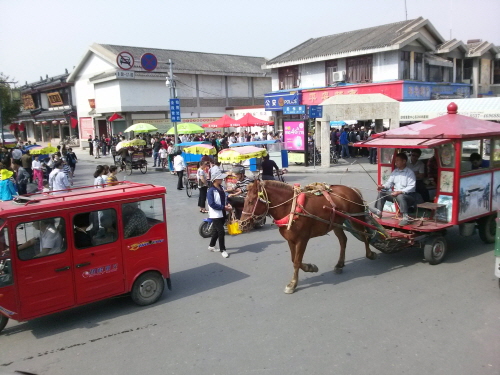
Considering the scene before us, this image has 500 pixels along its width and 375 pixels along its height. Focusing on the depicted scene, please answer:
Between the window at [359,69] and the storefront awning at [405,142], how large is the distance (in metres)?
21.0

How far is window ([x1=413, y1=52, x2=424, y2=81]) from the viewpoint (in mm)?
27281

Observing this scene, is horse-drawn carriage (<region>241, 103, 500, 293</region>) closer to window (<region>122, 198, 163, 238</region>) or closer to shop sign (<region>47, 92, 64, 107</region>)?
window (<region>122, 198, 163, 238</region>)

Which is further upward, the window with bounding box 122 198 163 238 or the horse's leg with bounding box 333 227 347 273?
the window with bounding box 122 198 163 238

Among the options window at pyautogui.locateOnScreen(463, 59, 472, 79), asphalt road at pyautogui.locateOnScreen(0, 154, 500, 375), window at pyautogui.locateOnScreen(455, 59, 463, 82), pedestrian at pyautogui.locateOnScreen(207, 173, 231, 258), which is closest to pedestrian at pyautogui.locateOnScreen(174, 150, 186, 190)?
pedestrian at pyautogui.locateOnScreen(207, 173, 231, 258)

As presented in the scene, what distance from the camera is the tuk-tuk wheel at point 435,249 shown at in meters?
7.29

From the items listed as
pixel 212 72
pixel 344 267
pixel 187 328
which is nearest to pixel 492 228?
pixel 344 267

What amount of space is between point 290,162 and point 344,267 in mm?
A: 16048

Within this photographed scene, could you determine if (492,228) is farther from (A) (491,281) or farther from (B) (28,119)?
(B) (28,119)

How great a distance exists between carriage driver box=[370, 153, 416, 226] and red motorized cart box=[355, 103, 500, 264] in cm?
19

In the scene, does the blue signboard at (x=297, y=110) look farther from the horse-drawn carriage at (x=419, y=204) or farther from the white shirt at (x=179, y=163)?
the horse-drawn carriage at (x=419, y=204)

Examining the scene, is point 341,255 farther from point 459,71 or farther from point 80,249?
point 459,71

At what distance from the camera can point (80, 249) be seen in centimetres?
574

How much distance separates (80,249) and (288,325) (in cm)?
295

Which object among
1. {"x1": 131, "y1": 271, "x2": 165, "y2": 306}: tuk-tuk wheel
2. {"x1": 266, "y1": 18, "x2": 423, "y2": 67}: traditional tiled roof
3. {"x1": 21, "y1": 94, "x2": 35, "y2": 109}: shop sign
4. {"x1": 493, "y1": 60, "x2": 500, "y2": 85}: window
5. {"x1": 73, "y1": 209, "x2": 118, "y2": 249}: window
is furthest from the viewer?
{"x1": 21, "y1": 94, "x2": 35, "y2": 109}: shop sign
